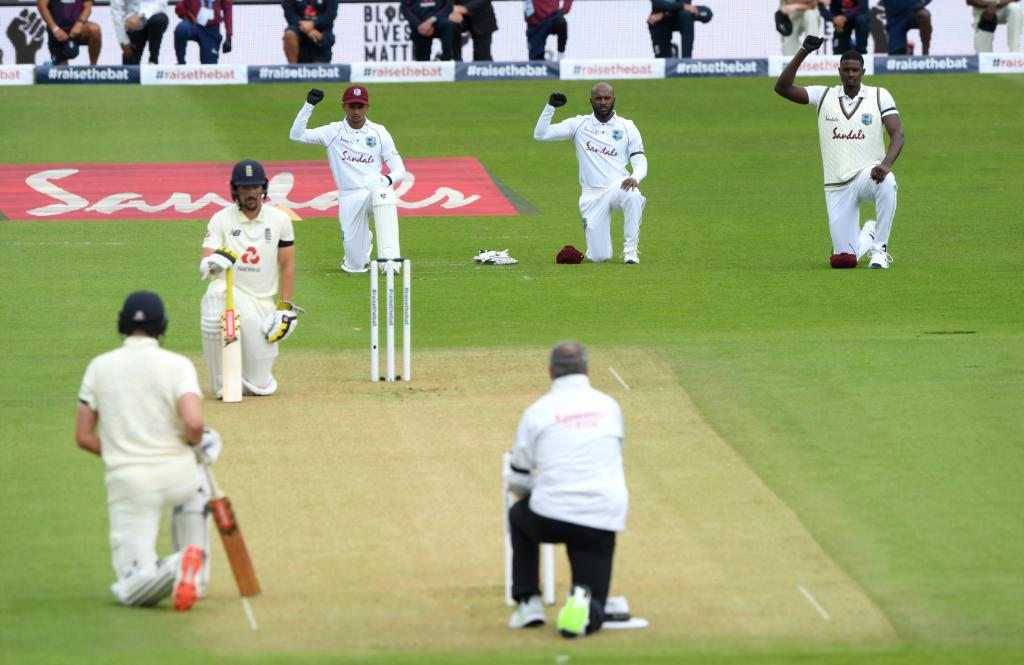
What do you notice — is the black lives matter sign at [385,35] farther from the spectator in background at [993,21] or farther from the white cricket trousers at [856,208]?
the white cricket trousers at [856,208]

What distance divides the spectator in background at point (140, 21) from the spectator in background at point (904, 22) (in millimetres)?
13093

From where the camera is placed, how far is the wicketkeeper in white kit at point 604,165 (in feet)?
65.2

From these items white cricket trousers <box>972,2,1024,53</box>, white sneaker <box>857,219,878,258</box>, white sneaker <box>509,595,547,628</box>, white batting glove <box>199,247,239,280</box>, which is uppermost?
white cricket trousers <box>972,2,1024,53</box>

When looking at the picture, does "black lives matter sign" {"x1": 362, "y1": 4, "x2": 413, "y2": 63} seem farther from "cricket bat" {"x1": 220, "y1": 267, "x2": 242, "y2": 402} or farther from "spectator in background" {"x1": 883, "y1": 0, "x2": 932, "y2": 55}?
"cricket bat" {"x1": 220, "y1": 267, "x2": 242, "y2": 402}

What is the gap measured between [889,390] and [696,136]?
1603cm

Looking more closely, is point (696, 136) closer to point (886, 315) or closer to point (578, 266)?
point (578, 266)

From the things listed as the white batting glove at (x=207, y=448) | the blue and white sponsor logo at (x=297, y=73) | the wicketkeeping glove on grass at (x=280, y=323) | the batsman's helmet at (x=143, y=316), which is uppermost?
the blue and white sponsor logo at (x=297, y=73)

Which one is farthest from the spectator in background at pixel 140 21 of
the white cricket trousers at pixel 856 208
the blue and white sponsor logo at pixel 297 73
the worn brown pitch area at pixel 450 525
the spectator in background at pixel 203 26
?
the worn brown pitch area at pixel 450 525

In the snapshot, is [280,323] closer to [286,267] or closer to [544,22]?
[286,267]

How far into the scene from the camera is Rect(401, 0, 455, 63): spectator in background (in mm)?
31188

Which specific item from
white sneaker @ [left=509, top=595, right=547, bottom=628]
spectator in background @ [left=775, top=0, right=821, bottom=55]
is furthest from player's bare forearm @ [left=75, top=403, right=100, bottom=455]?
spectator in background @ [left=775, top=0, right=821, bottom=55]

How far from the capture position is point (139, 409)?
851cm

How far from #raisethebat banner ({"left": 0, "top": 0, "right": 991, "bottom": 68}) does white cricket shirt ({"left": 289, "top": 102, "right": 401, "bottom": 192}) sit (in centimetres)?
1356

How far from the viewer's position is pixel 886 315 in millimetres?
16828
